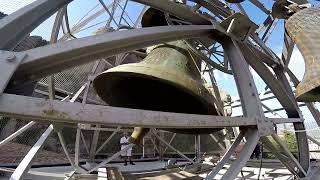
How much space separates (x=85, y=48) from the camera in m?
2.41

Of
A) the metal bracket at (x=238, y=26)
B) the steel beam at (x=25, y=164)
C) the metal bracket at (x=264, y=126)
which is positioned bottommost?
the steel beam at (x=25, y=164)

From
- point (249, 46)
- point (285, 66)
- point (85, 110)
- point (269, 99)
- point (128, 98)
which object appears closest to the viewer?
point (85, 110)

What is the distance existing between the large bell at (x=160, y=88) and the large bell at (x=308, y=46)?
3.48ft

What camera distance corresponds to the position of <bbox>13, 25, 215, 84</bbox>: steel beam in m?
2.17

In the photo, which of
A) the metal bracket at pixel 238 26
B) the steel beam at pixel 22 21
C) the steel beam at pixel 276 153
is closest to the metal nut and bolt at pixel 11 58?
the steel beam at pixel 22 21

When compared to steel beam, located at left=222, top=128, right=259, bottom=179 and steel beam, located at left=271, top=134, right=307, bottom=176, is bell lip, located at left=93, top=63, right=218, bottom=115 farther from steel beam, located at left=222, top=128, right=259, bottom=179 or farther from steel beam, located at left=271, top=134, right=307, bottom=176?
steel beam, located at left=271, top=134, right=307, bottom=176

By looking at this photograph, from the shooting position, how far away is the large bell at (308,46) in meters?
2.56

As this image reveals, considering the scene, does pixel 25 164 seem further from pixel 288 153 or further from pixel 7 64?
pixel 288 153

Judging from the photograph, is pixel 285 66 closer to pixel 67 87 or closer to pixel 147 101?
pixel 147 101

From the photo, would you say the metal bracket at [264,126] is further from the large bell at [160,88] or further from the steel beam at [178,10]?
the steel beam at [178,10]

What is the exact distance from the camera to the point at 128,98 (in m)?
3.93

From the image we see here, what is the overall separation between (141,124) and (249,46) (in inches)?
106

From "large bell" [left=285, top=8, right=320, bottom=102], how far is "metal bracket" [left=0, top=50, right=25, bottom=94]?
2.13 m

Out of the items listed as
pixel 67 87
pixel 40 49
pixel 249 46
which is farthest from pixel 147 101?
pixel 67 87
